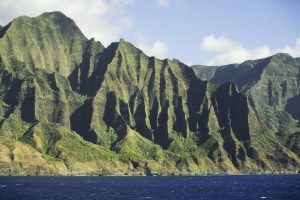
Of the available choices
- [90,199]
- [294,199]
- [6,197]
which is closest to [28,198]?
[6,197]

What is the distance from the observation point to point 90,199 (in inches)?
7840

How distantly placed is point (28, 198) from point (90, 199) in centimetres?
2349

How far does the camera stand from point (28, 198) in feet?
639

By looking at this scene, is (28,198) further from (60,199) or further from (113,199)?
(113,199)

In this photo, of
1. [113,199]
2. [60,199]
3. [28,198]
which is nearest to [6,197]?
[28,198]

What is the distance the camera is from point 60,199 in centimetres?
19425

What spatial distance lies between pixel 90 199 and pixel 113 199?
351 inches

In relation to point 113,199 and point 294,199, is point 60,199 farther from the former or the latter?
point 294,199

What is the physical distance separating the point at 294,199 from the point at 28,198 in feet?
337

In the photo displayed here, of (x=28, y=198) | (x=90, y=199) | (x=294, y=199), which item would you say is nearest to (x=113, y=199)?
(x=90, y=199)

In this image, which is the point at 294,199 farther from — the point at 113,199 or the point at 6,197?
the point at 6,197

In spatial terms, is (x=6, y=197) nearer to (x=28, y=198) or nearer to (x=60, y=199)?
(x=28, y=198)

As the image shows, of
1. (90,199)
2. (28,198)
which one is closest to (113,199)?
(90,199)

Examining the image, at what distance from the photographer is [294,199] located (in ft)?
655
